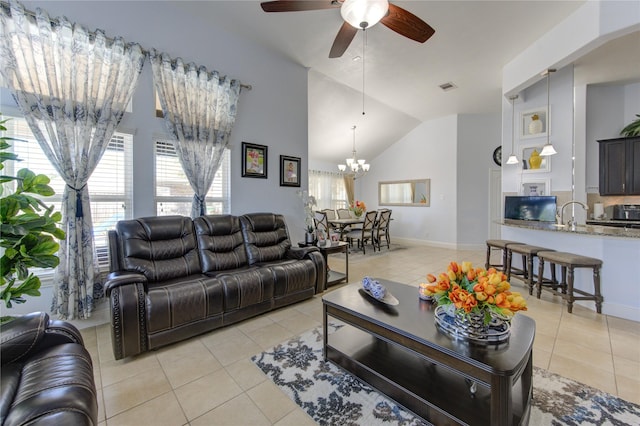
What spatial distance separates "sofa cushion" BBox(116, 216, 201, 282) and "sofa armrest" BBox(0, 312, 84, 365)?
101 centimetres

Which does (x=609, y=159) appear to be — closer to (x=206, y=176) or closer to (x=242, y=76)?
(x=242, y=76)

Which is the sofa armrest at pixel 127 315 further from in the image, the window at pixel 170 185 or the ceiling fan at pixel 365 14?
the ceiling fan at pixel 365 14

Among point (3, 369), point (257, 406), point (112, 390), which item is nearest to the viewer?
point (3, 369)

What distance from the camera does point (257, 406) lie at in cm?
160

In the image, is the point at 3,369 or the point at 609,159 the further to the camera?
the point at 609,159

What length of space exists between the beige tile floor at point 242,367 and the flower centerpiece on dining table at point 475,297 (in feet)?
3.31

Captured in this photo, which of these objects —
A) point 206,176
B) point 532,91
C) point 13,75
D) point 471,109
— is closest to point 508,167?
point 532,91

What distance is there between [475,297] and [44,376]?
195 centimetres

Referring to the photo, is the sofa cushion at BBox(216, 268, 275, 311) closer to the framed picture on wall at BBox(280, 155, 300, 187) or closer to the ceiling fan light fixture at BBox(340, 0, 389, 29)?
the framed picture on wall at BBox(280, 155, 300, 187)

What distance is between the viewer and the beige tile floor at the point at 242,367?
1.55 meters

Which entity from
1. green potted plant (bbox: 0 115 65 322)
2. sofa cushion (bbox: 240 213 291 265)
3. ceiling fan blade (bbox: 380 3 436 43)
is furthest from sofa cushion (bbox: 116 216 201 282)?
ceiling fan blade (bbox: 380 3 436 43)

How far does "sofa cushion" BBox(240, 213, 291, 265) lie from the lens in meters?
3.22

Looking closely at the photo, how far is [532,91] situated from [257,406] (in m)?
5.76

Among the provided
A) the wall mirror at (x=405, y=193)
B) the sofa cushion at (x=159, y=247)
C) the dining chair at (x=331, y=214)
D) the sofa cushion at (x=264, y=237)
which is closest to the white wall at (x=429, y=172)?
the wall mirror at (x=405, y=193)
